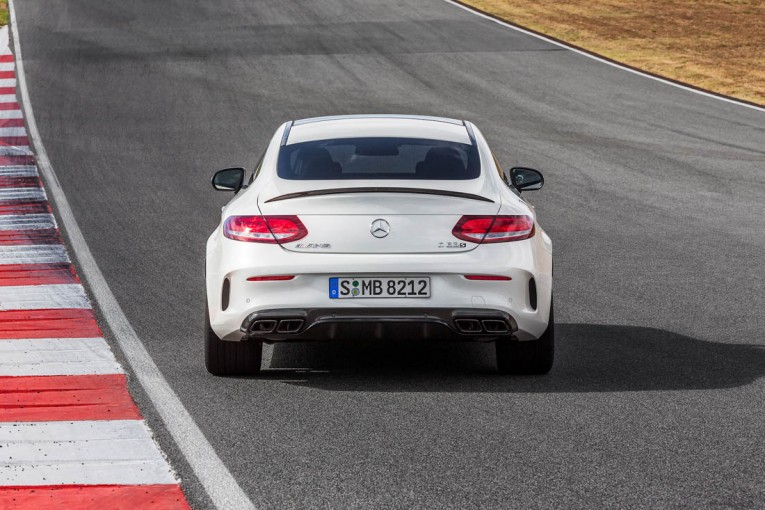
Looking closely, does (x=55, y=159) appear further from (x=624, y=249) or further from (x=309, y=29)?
(x=309, y=29)

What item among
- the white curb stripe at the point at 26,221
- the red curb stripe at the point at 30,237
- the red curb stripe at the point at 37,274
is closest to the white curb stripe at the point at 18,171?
the white curb stripe at the point at 26,221

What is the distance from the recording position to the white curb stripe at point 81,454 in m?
5.61

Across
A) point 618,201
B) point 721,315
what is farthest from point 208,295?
point 618,201

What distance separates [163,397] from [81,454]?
1.04m

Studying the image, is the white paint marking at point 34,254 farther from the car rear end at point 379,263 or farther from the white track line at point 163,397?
the car rear end at point 379,263

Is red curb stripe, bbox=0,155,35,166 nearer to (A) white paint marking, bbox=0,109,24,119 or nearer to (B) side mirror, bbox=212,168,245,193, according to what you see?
(A) white paint marking, bbox=0,109,24,119

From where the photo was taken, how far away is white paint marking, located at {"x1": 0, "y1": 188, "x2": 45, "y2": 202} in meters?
14.6

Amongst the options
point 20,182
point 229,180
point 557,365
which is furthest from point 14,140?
point 557,365

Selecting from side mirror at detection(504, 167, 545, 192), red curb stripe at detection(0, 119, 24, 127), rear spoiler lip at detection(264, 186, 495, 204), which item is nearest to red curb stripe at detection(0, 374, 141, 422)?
rear spoiler lip at detection(264, 186, 495, 204)

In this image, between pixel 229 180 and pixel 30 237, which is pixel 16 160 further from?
pixel 229 180

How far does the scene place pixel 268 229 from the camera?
7.12m

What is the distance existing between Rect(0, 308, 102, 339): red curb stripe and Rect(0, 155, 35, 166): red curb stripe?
811 centimetres

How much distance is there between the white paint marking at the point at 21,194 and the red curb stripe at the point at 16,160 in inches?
79.2

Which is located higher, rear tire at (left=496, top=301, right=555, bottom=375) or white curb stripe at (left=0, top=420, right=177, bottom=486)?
white curb stripe at (left=0, top=420, right=177, bottom=486)
